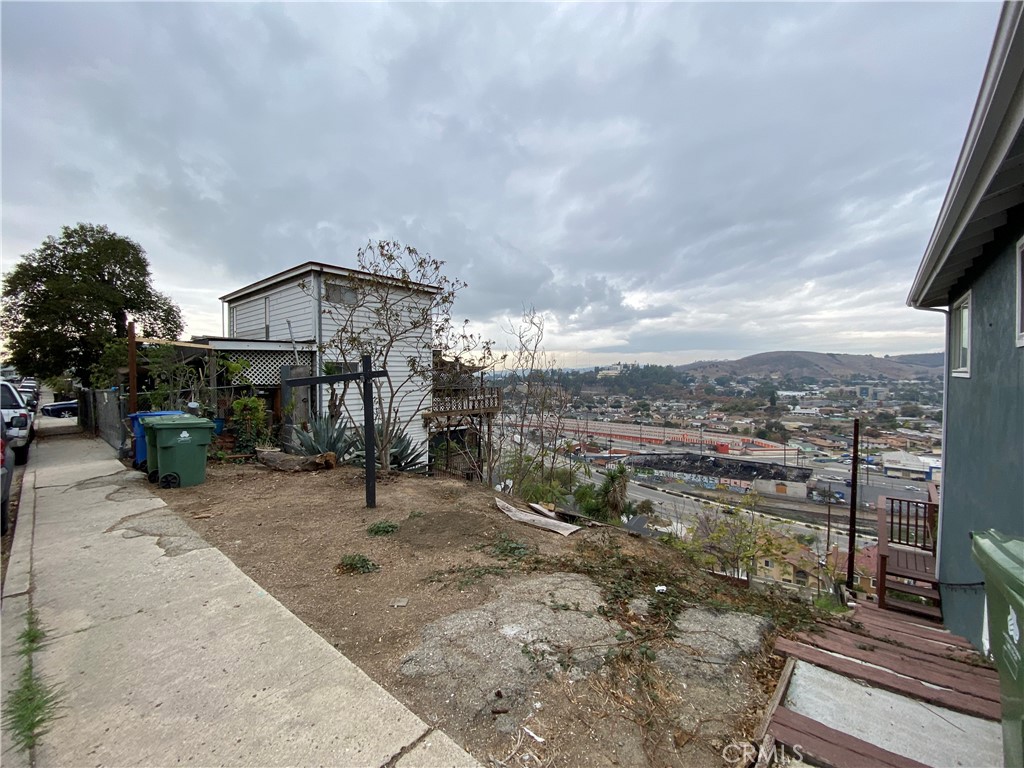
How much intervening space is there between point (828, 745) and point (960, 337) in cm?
620

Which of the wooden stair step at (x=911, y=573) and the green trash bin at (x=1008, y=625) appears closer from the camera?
the green trash bin at (x=1008, y=625)

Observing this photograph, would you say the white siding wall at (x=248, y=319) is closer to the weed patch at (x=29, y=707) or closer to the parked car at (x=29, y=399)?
the parked car at (x=29, y=399)

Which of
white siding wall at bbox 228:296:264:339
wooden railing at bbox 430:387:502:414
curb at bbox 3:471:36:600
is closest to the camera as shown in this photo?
curb at bbox 3:471:36:600

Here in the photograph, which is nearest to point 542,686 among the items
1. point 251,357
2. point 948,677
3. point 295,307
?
point 948,677

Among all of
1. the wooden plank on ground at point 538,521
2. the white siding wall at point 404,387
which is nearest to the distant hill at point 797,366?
the white siding wall at point 404,387

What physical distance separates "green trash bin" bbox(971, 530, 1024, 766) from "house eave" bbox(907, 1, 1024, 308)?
2030 mm

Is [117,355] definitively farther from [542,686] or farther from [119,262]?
[542,686]

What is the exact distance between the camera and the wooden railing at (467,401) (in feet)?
37.0

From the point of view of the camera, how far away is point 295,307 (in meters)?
11.0

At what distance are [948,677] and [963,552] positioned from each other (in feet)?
10.9

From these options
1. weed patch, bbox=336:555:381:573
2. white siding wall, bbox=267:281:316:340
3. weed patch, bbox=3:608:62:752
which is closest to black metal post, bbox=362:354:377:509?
weed patch, bbox=336:555:381:573

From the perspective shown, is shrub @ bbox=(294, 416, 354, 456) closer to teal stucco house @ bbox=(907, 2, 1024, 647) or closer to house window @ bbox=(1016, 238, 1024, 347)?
teal stucco house @ bbox=(907, 2, 1024, 647)

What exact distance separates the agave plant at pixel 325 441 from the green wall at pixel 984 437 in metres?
7.85

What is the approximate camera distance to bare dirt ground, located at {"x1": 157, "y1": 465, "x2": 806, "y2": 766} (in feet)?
5.60
